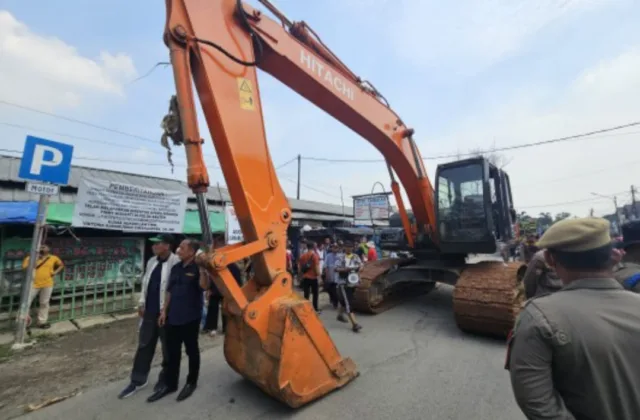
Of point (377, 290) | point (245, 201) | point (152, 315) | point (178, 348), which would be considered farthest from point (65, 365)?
point (377, 290)

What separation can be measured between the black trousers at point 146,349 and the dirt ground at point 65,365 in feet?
1.83

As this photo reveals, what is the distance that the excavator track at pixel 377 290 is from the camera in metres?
6.64

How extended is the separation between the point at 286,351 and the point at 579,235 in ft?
7.63

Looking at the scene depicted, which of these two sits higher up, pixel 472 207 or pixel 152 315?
pixel 472 207

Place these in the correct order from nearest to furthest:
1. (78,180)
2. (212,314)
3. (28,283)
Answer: (28,283), (212,314), (78,180)

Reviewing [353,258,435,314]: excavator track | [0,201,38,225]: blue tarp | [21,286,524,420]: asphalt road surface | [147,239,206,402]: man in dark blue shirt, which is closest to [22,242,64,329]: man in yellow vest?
[0,201,38,225]: blue tarp

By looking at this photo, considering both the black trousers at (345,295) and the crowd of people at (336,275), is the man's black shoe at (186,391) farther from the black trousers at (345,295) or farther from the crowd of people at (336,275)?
the crowd of people at (336,275)

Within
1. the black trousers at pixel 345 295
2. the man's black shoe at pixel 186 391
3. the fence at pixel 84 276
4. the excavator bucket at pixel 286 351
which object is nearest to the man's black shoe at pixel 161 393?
the man's black shoe at pixel 186 391

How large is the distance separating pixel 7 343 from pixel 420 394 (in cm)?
656

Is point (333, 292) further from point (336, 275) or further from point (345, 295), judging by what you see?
point (345, 295)

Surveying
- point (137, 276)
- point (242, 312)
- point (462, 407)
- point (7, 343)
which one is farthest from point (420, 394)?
point (137, 276)

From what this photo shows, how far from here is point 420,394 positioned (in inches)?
134

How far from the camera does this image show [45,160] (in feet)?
17.8

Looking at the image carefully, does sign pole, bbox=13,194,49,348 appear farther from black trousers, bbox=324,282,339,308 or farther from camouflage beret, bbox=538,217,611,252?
camouflage beret, bbox=538,217,611,252
